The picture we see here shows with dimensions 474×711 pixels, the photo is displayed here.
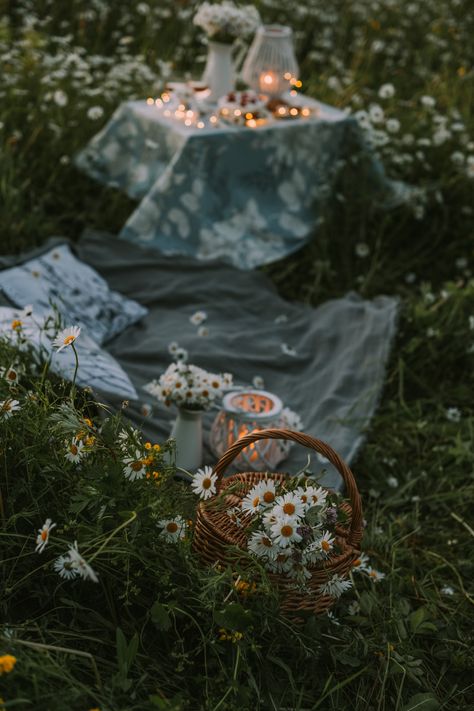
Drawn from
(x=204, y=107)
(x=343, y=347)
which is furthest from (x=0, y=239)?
(x=343, y=347)

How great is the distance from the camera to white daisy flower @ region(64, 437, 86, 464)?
1.59 m

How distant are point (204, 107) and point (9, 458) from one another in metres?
2.52

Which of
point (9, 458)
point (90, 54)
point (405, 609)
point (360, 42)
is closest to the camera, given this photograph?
point (9, 458)

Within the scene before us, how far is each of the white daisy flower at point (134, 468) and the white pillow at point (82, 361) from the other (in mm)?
704

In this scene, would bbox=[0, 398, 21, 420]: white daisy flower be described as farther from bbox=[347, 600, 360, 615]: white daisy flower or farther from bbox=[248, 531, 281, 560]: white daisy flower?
bbox=[347, 600, 360, 615]: white daisy flower

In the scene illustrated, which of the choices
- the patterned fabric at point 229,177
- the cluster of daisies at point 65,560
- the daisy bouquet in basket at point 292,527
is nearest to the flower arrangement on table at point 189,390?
the daisy bouquet in basket at point 292,527

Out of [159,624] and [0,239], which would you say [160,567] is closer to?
[159,624]

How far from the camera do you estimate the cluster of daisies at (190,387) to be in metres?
2.44

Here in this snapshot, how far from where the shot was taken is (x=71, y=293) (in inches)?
→ 125

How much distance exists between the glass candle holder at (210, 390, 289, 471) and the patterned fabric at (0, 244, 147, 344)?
2.07 feet

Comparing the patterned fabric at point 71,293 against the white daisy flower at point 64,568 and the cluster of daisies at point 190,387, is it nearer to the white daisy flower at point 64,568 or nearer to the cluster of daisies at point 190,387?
the cluster of daisies at point 190,387

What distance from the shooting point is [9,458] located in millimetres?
1695

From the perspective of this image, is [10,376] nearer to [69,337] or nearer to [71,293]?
[69,337]

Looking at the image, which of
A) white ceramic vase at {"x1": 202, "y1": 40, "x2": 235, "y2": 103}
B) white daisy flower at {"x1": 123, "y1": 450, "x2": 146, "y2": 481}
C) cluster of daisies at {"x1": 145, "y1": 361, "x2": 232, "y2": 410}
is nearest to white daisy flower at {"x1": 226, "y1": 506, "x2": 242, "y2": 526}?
white daisy flower at {"x1": 123, "y1": 450, "x2": 146, "y2": 481}
